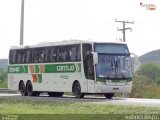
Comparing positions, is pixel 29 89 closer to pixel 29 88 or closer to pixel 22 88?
pixel 29 88

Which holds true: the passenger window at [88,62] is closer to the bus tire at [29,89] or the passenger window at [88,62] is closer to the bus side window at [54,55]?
the bus side window at [54,55]

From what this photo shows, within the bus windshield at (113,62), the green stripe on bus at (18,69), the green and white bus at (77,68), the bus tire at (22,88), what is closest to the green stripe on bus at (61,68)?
the green and white bus at (77,68)

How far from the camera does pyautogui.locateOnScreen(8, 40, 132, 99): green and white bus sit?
30094 mm

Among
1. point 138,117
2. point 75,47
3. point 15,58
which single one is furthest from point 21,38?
point 138,117

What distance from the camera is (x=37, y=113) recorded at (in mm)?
19141

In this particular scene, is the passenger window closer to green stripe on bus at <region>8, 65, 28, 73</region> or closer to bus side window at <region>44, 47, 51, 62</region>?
bus side window at <region>44, 47, 51, 62</region>

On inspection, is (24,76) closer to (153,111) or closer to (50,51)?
(50,51)

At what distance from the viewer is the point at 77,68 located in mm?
31203

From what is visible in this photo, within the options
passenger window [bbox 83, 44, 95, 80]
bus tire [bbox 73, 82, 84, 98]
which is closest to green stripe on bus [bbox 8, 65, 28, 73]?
bus tire [bbox 73, 82, 84, 98]

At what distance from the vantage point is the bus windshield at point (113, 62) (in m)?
30.1

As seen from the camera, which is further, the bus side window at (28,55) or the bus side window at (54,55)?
the bus side window at (28,55)

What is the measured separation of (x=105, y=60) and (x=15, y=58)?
9758mm

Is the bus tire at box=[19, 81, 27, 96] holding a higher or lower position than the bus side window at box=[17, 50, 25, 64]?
lower

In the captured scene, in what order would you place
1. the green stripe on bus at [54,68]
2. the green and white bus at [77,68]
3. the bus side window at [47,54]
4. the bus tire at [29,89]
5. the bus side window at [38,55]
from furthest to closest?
1. the bus tire at [29,89]
2. the bus side window at [38,55]
3. the bus side window at [47,54]
4. the green stripe on bus at [54,68]
5. the green and white bus at [77,68]
